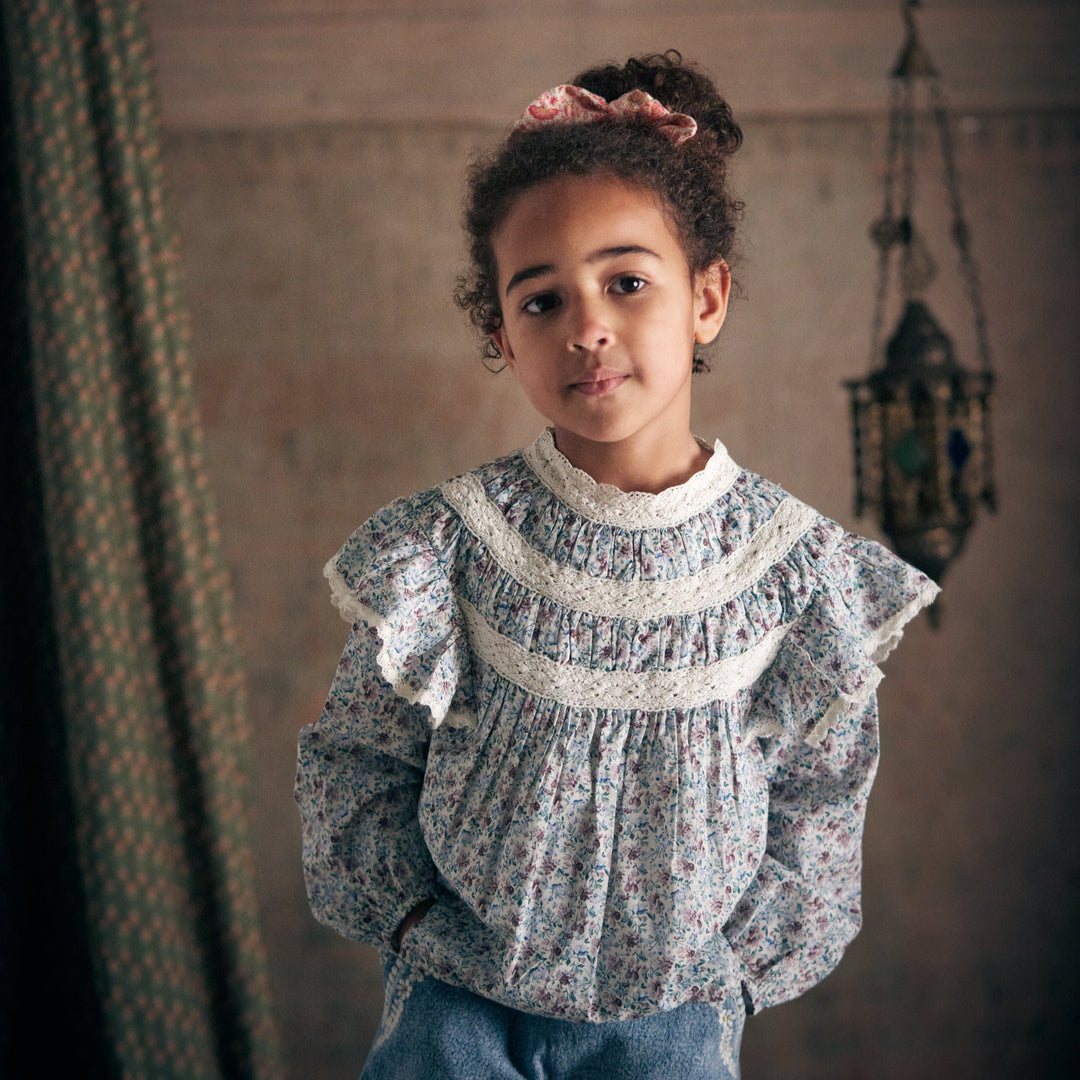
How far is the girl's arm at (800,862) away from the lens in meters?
0.93

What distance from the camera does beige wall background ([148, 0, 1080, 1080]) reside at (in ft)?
5.76

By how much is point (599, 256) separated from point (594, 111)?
0.45 ft

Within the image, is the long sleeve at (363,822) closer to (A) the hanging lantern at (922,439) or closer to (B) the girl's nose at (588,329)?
(B) the girl's nose at (588,329)

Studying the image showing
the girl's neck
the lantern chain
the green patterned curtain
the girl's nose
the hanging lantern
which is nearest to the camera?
the girl's nose

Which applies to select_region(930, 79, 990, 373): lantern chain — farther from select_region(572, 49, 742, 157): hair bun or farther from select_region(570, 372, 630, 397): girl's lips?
select_region(570, 372, 630, 397): girl's lips

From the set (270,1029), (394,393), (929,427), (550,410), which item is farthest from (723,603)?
(270,1029)

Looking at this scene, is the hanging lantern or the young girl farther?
the hanging lantern

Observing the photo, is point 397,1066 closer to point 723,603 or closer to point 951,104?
point 723,603

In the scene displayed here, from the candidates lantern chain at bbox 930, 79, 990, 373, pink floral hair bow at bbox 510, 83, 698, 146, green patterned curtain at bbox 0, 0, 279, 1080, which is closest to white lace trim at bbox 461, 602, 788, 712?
pink floral hair bow at bbox 510, 83, 698, 146

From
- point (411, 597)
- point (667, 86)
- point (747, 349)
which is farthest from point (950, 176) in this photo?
point (411, 597)

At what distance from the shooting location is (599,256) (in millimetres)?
808

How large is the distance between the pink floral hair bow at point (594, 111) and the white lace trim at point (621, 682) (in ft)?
1.42

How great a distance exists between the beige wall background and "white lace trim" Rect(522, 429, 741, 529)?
0.93 metres

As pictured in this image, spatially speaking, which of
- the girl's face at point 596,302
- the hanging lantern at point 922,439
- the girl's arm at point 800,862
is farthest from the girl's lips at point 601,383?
the hanging lantern at point 922,439
